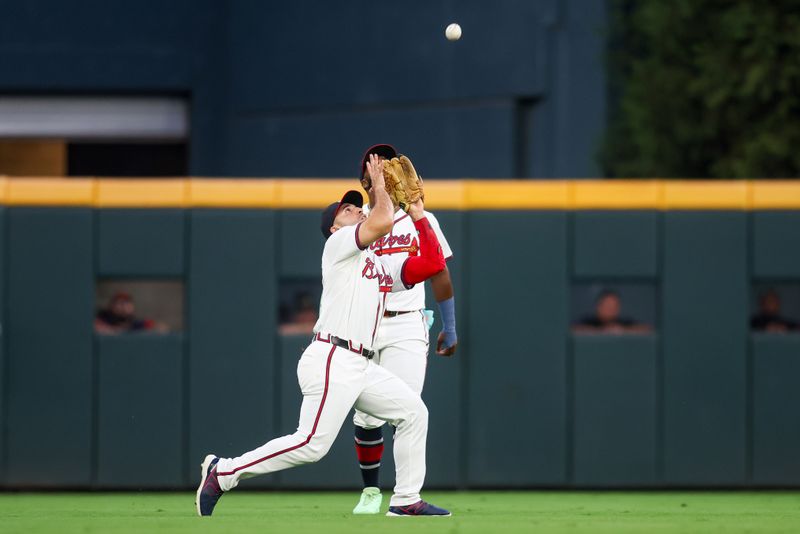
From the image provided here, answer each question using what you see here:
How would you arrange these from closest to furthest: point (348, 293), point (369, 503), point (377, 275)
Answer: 1. point (348, 293)
2. point (377, 275)
3. point (369, 503)

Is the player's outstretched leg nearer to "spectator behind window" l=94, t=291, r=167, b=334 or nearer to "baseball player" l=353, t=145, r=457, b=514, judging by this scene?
"baseball player" l=353, t=145, r=457, b=514

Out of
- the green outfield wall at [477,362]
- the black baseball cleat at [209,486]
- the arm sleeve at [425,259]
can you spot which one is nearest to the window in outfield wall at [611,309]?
the green outfield wall at [477,362]

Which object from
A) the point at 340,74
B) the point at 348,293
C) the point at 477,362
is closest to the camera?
the point at 348,293

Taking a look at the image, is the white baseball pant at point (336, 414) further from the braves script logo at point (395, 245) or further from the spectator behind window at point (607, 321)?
the spectator behind window at point (607, 321)

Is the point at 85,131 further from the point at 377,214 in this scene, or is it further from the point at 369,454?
the point at 377,214

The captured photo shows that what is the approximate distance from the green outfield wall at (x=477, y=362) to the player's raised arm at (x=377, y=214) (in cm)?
375

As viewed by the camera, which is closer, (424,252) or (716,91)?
(424,252)

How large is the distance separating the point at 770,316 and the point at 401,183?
4.73m

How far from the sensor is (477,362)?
1105cm

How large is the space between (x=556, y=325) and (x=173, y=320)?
2.93 m

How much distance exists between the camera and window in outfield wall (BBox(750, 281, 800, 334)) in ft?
36.8

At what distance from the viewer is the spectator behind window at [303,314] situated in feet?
36.5

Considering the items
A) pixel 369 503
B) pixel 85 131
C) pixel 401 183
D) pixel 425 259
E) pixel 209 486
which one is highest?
pixel 85 131

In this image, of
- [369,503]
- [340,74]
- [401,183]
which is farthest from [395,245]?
[340,74]
